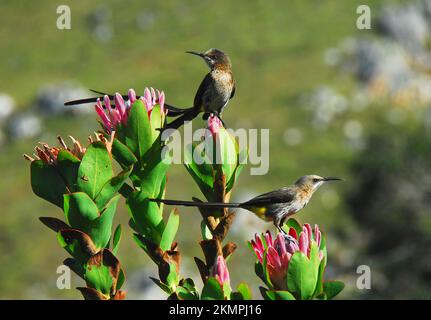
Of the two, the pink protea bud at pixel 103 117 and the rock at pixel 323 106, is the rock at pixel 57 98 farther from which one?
the pink protea bud at pixel 103 117

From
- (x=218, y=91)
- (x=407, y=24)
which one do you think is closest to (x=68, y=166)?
(x=218, y=91)

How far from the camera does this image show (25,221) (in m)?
33.2

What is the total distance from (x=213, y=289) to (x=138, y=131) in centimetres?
84

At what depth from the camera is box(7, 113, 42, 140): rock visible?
132ft

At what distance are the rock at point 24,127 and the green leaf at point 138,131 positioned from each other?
1478 inches

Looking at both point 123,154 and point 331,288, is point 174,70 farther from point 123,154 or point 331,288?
point 331,288

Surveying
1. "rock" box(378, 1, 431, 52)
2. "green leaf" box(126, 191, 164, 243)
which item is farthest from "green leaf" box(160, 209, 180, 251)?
"rock" box(378, 1, 431, 52)

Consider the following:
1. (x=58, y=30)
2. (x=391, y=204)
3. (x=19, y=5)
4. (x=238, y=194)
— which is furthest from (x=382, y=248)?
(x=19, y=5)

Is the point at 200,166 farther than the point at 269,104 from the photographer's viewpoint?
No

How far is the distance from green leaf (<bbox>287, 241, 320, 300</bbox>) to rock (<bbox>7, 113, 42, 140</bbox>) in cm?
3812

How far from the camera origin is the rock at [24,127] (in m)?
40.3

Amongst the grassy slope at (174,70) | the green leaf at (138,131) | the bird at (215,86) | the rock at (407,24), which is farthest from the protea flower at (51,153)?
the rock at (407,24)

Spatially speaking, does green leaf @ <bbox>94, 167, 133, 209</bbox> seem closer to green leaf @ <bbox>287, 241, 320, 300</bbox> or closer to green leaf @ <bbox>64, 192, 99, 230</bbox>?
green leaf @ <bbox>64, 192, 99, 230</bbox>

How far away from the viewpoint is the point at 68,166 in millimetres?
3451
